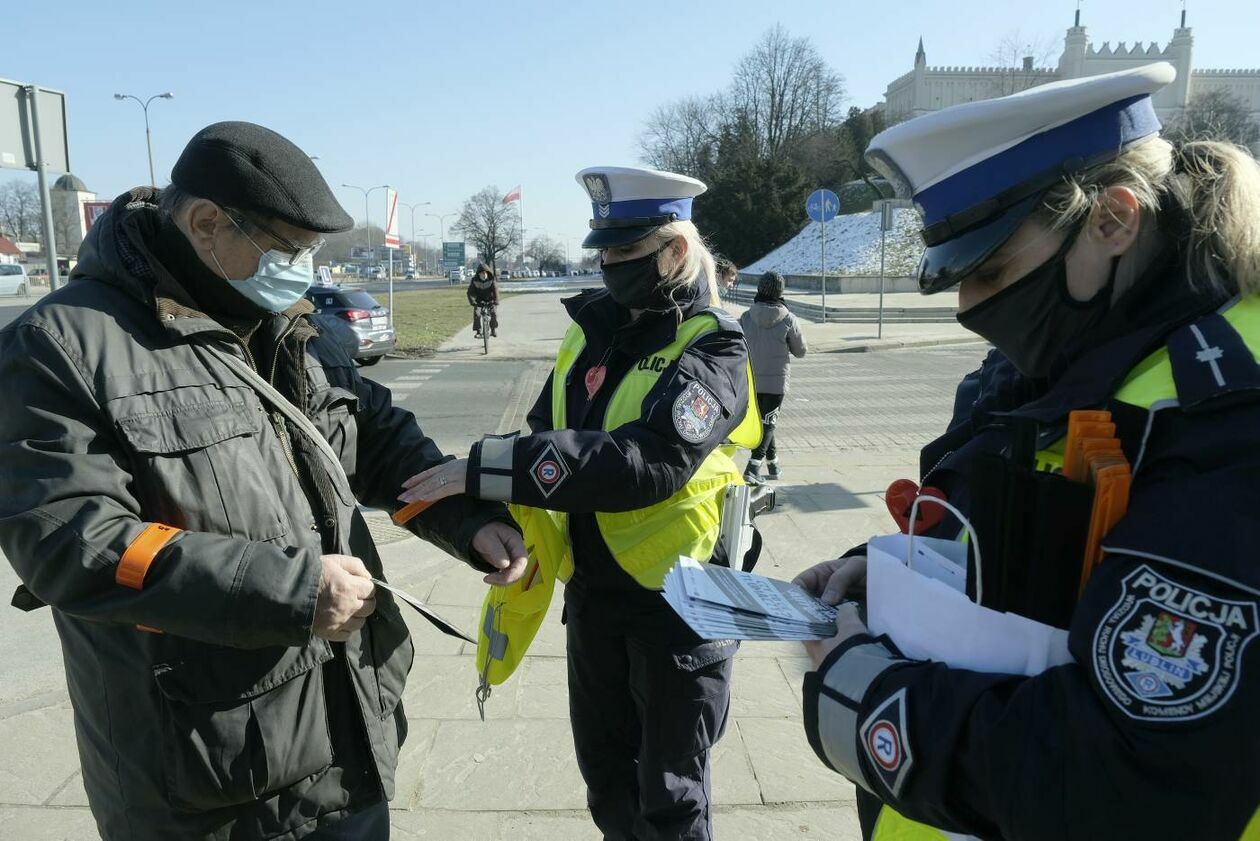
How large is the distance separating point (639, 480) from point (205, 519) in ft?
3.37

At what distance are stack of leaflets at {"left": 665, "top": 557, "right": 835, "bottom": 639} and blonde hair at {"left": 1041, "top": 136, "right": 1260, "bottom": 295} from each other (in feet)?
2.32

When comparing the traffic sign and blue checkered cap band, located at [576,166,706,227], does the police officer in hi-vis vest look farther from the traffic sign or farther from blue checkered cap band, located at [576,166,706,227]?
the traffic sign

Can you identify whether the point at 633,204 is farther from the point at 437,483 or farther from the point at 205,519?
the point at 205,519

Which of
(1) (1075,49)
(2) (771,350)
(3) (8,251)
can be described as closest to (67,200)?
(3) (8,251)

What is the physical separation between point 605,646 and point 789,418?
8097 millimetres

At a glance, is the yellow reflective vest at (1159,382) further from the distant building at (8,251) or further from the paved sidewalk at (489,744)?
the distant building at (8,251)

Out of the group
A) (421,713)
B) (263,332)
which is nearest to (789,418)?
(421,713)

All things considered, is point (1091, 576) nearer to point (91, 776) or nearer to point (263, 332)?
point (263, 332)

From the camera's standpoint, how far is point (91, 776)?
1.80 m

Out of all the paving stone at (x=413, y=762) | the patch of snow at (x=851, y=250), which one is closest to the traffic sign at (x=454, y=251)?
the patch of snow at (x=851, y=250)

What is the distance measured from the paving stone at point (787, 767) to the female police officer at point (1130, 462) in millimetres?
1471

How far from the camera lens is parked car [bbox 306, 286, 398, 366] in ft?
51.2

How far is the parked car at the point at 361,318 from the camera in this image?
51.2ft

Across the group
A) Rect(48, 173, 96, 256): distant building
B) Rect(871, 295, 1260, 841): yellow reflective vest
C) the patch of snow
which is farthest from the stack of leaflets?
Rect(48, 173, 96, 256): distant building
